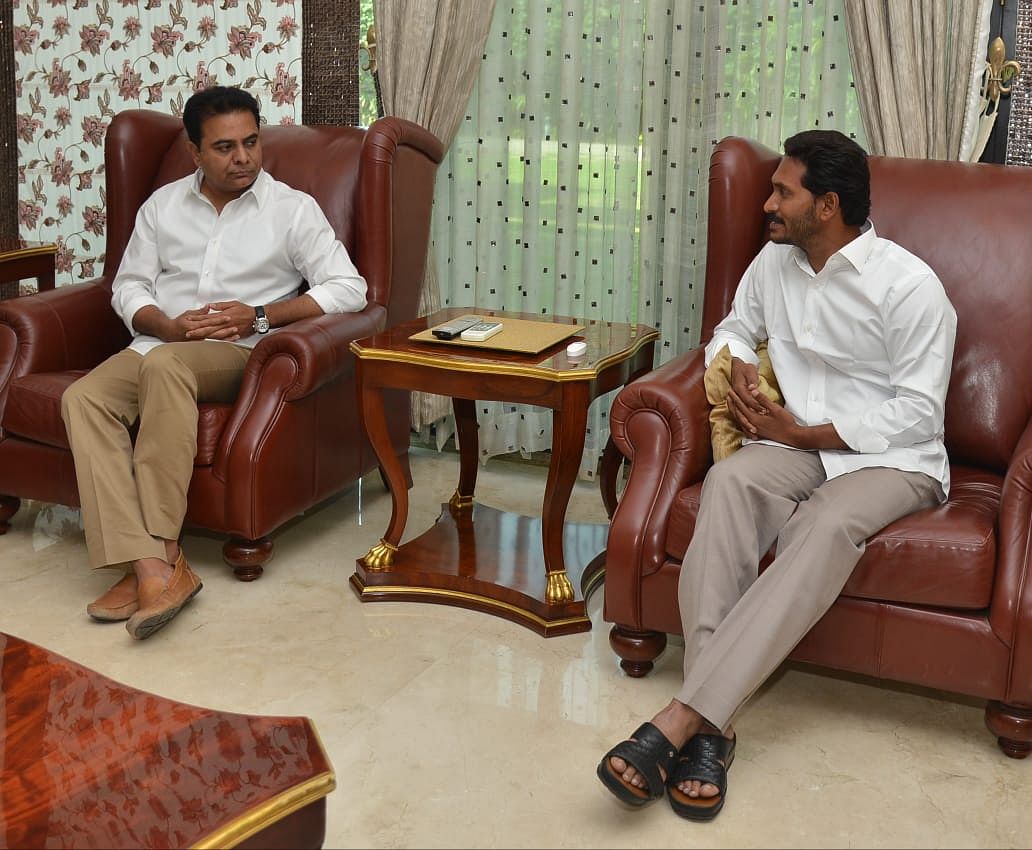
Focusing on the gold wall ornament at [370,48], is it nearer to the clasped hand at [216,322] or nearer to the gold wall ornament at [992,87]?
the clasped hand at [216,322]

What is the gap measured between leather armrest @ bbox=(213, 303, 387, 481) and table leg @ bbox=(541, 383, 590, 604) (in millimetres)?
652

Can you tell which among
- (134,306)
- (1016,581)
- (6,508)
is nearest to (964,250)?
(1016,581)

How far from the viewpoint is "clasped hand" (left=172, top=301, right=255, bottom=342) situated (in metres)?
3.24

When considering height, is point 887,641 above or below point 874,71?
below

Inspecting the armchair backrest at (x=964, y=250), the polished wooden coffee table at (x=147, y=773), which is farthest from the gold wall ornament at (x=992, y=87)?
the polished wooden coffee table at (x=147, y=773)

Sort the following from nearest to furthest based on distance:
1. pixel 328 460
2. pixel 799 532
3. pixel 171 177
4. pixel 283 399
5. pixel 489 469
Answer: pixel 799 532, pixel 283 399, pixel 328 460, pixel 171 177, pixel 489 469

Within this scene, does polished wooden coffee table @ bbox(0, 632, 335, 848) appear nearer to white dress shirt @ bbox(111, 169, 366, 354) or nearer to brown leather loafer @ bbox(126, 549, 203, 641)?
brown leather loafer @ bbox(126, 549, 203, 641)

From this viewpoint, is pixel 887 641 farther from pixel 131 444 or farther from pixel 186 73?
pixel 186 73

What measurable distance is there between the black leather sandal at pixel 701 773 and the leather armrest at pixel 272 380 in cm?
136

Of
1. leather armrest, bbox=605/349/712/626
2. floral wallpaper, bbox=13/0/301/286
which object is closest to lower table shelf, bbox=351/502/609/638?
leather armrest, bbox=605/349/712/626

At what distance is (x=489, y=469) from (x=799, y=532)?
1.90 m

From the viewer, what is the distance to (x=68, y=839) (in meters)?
1.50

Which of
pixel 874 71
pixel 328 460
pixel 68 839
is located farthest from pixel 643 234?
pixel 68 839

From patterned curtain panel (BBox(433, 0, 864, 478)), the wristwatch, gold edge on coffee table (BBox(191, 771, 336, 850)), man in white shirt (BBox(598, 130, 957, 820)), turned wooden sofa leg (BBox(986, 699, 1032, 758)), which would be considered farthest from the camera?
patterned curtain panel (BBox(433, 0, 864, 478))
